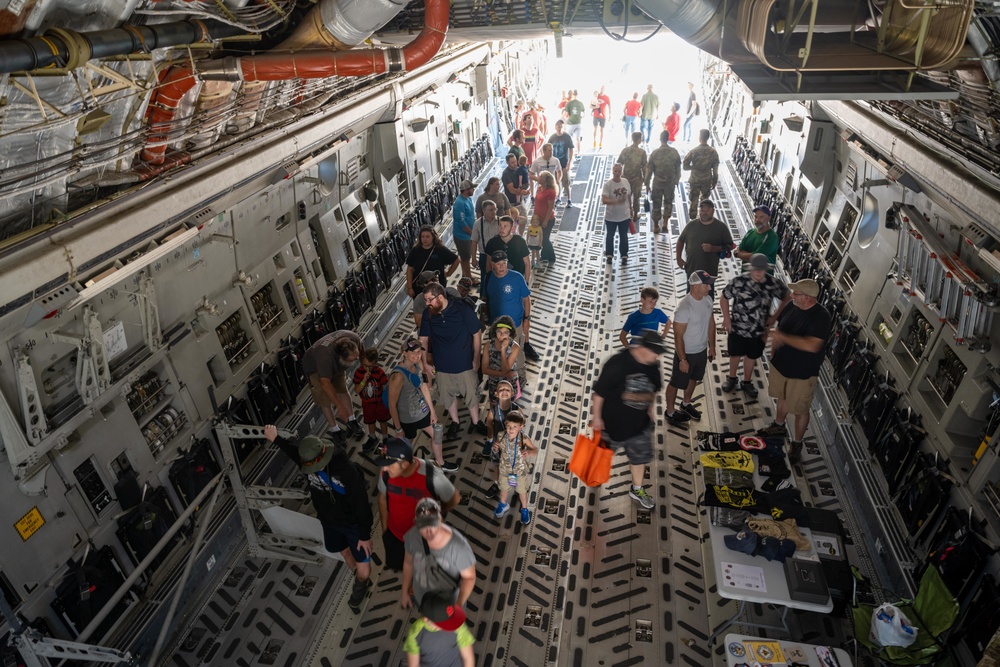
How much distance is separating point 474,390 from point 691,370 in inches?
84.7

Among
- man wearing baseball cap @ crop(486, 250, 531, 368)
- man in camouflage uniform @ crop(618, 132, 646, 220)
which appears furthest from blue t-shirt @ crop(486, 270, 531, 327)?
man in camouflage uniform @ crop(618, 132, 646, 220)

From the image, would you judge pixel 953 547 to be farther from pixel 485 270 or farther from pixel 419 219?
pixel 419 219

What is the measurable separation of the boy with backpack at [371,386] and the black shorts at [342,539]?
3.91 ft

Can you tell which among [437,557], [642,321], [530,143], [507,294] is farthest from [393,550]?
[530,143]

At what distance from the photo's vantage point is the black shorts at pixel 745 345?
6637mm

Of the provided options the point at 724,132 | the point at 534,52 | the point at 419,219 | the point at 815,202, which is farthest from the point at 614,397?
the point at 534,52

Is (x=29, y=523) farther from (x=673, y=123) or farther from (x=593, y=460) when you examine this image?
(x=673, y=123)

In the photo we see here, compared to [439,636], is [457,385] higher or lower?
lower

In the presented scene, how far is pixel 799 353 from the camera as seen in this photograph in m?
5.62

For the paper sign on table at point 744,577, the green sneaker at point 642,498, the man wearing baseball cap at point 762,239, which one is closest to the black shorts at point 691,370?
the green sneaker at point 642,498

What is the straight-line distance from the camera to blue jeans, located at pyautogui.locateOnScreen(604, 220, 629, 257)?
32.3 feet

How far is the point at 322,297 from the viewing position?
7945mm

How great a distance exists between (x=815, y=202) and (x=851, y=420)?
3709 millimetres

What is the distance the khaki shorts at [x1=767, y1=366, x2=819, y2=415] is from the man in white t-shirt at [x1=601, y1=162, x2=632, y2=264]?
13.6 feet
